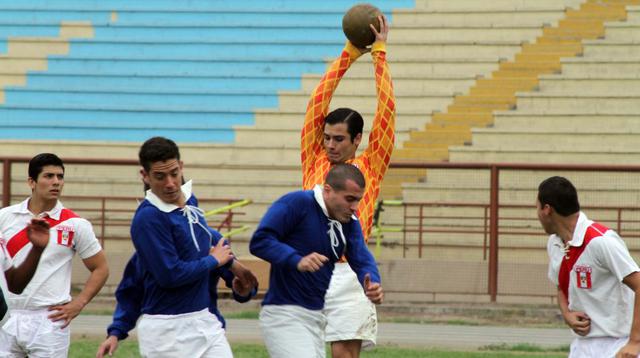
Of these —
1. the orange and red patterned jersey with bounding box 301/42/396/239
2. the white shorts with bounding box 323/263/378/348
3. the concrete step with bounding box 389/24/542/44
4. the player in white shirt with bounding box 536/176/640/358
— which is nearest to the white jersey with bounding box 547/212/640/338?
the player in white shirt with bounding box 536/176/640/358

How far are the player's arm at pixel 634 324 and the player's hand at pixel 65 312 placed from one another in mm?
3122

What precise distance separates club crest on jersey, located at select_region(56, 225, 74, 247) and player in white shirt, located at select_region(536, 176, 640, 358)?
276cm

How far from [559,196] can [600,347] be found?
82 cm

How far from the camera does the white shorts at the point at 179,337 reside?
5824mm

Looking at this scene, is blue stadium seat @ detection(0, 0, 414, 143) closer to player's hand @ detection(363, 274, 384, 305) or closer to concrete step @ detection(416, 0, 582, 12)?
concrete step @ detection(416, 0, 582, 12)

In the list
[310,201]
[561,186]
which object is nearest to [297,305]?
[310,201]

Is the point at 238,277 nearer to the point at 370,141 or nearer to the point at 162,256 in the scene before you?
the point at 162,256

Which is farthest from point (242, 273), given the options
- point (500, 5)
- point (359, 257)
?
point (500, 5)

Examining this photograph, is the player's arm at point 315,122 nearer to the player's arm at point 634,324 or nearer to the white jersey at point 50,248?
the white jersey at point 50,248

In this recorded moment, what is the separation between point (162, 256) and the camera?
570 cm

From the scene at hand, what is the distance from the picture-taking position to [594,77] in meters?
17.6

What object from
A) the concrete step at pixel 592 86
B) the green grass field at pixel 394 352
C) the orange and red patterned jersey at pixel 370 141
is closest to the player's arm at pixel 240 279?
the orange and red patterned jersey at pixel 370 141

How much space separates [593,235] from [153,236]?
2277mm

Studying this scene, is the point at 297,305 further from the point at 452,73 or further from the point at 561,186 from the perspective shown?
the point at 452,73
